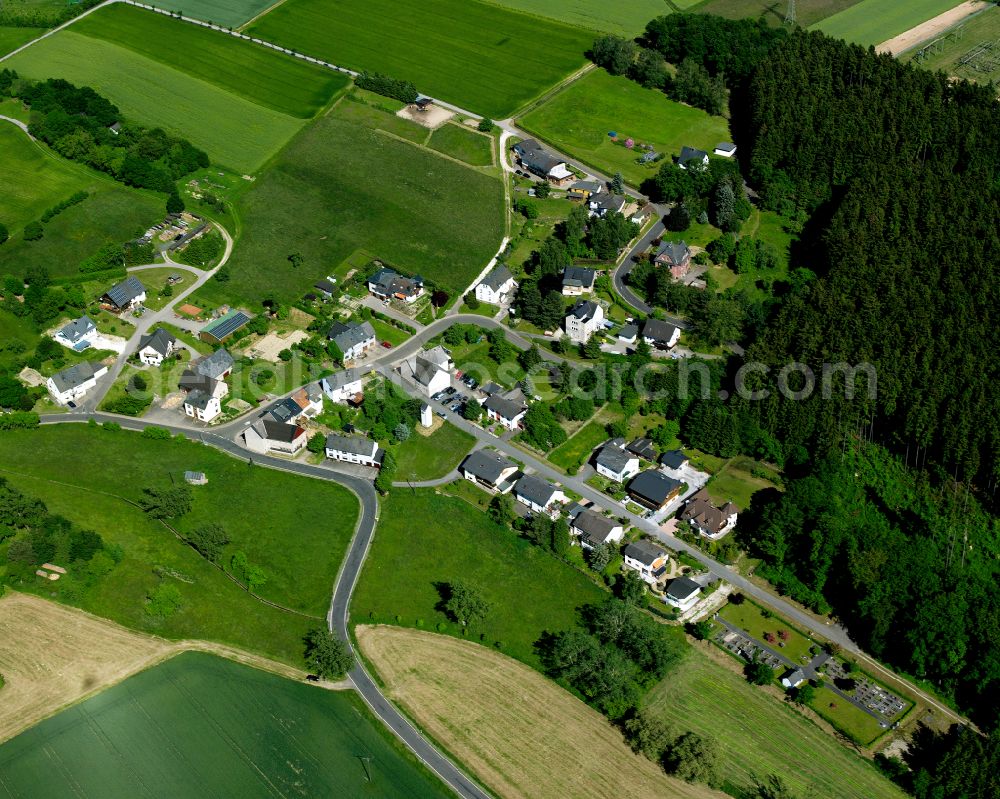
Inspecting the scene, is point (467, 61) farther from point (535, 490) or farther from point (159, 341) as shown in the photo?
point (535, 490)

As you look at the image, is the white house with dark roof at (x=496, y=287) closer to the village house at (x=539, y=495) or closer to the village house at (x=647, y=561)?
the village house at (x=539, y=495)

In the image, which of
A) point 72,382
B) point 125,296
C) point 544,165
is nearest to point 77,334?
point 125,296

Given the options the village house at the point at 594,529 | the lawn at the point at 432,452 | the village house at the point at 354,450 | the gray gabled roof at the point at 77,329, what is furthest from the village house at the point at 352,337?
the village house at the point at 594,529

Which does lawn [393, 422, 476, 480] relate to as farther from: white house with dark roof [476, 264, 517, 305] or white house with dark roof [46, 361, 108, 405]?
white house with dark roof [46, 361, 108, 405]

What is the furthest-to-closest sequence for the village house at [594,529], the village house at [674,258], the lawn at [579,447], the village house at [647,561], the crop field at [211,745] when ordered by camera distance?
1. the village house at [674,258]
2. the lawn at [579,447]
3. the village house at [594,529]
4. the village house at [647,561]
5. the crop field at [211,745]

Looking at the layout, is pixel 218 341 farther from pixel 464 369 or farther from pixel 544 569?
pixel 544 569
